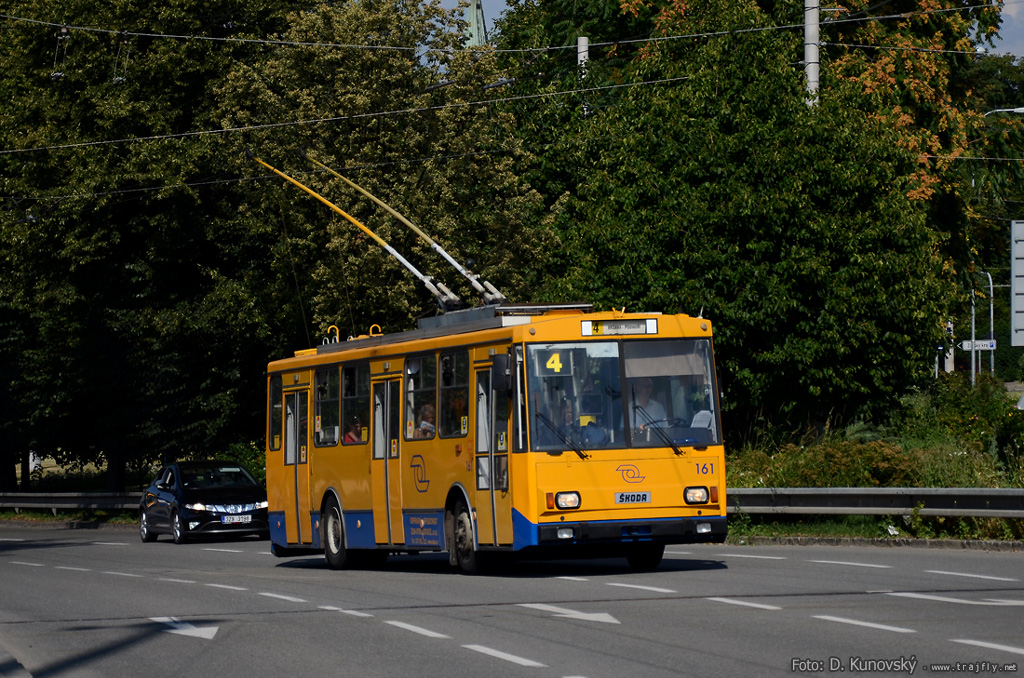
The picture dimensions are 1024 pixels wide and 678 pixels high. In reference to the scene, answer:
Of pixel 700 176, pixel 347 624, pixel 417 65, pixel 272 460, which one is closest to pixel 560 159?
pixel 417 65

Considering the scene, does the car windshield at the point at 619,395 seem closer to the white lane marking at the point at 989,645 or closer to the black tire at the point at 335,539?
the black tire at the point at 335,539

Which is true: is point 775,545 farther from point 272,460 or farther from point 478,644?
point 478,644

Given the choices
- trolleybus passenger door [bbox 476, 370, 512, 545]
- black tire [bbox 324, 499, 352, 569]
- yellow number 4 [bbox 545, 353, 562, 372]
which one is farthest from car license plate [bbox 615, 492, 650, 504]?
black tire [bbox 324, 499, 352, 569]

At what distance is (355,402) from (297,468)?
2.31 metres

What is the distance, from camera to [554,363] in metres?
16.7

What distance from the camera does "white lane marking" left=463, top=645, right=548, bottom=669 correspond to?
392 inches

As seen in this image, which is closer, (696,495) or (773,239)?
(696,495)

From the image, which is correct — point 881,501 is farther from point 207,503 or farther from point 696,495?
point 207,503

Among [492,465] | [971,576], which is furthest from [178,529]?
[971,576]

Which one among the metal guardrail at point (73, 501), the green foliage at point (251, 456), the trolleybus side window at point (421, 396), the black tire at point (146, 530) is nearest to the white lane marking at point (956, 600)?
the trolleybus side window at point (421, 396)

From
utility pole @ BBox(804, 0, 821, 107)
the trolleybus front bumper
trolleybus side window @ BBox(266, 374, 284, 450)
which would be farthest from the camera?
utility pole @ BBox(804, 0, 821, 107)

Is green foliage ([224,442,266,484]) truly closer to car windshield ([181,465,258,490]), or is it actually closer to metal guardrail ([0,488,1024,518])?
car windshield ([181,465,258,490])

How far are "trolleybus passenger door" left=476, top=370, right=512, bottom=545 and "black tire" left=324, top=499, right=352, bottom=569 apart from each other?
4.06 meters

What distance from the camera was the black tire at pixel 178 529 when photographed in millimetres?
30141
